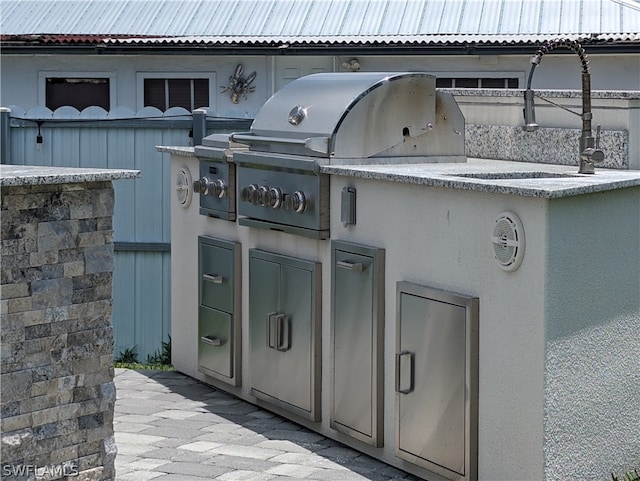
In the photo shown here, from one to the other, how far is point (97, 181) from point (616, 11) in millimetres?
9087

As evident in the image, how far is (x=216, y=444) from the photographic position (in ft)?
23.1

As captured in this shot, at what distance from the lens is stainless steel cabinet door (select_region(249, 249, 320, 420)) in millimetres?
7215

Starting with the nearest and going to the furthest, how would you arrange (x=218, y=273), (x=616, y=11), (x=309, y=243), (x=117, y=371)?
(x=309, y=243), (x=218, y=273), (x=117, y=371), (x=616, y=11)

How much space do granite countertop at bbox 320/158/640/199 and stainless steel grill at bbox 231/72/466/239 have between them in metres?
0.12

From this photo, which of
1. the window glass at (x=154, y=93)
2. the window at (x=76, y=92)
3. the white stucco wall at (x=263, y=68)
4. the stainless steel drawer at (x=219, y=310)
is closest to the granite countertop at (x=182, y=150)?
the stainless steel drawer at (x=219, y=310)

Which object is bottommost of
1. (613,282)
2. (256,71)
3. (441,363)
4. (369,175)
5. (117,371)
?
(117,371)

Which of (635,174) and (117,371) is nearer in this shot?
(635,174)

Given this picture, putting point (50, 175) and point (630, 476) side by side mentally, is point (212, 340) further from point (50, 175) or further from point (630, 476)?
point (630, 476)

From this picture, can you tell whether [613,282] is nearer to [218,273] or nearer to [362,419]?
[362,419]

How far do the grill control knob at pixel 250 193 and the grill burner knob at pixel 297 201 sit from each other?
0.38 m

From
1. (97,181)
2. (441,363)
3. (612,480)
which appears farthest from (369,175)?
(612,480)

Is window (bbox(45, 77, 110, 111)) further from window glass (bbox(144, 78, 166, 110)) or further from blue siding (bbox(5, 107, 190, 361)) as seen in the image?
blue siding (bbox(5, 107, 190, 361))

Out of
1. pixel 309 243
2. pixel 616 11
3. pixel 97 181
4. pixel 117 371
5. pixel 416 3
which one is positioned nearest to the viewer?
pixel 97 181

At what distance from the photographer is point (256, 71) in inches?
564
